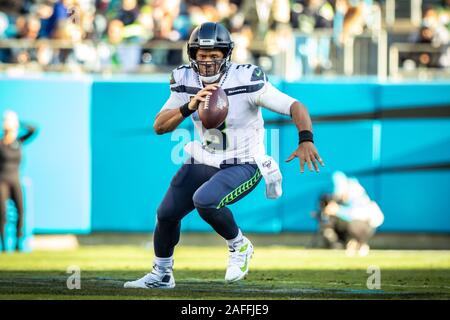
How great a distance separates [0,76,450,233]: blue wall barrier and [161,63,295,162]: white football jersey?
5.61m

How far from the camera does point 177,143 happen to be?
43.5 ft

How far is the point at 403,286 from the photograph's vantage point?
816cm

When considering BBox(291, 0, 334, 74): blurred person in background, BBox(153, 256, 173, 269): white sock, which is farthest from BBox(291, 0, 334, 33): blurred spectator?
BBox(153, 256, 173, 269): white sock

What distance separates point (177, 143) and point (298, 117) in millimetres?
6406

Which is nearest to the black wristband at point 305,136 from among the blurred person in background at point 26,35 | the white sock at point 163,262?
the white sock at point 163,262

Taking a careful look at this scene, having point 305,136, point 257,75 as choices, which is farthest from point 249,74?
point 305,136

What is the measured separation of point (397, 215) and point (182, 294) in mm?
6553

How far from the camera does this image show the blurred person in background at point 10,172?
12539 mm

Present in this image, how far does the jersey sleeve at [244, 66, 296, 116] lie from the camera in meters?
7.11

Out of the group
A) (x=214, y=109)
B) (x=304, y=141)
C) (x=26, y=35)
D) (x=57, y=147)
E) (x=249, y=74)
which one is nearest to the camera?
(x=304, y=141)

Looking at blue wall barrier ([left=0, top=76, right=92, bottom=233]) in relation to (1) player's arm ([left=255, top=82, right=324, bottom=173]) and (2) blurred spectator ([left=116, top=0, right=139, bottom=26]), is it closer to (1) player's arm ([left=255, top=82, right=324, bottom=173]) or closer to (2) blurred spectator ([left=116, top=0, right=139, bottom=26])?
(2) blurred spectator ([left=116, top=0, right=139, bottom=26])

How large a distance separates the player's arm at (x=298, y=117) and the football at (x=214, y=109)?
0.32 m

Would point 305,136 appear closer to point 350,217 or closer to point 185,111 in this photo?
point 185,111
